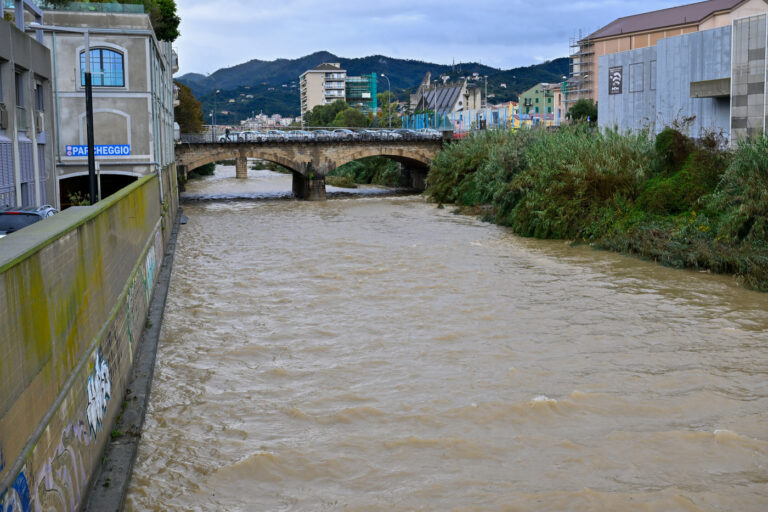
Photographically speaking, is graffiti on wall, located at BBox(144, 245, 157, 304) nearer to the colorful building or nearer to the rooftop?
the rooftop

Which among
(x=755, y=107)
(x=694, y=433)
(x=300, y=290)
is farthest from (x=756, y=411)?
(x=755, y=107)

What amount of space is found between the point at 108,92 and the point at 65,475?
26894 mm

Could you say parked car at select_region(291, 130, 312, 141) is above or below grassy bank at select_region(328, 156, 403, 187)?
above

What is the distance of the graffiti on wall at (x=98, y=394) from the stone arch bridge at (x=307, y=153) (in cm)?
4326

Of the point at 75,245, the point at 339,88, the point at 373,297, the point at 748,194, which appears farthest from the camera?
the point at 339,88

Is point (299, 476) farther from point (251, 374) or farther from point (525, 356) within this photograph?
point (525, 356)

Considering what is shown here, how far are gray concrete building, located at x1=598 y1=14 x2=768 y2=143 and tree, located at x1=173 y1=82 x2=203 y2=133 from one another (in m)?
44.7

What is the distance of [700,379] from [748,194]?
35.2ft

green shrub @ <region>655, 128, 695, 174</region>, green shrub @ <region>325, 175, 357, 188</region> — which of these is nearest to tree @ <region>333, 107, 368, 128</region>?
green shrub @ <region>325, 175, 357, 188</region>

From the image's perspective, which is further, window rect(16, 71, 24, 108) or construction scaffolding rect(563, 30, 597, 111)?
construction scaffolding rect(563, 30, 597, 111)

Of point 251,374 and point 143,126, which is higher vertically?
point 143,126

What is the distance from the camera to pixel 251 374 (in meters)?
12.0

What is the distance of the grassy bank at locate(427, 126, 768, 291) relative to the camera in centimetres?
2036

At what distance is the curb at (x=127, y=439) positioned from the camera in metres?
7.19
